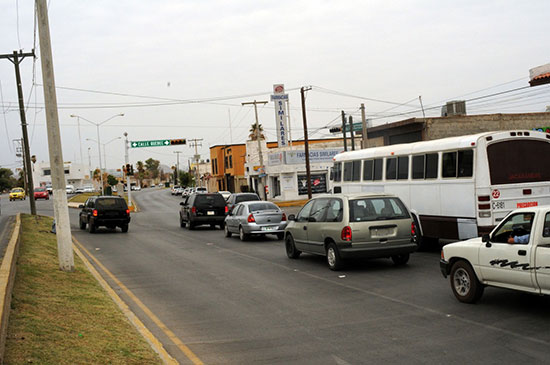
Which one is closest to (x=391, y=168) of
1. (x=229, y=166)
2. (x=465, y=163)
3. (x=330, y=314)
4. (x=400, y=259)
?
(x=465, y=163)

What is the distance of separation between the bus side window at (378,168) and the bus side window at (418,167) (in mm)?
1796

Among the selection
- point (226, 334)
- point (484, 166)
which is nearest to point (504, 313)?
point (226, 334)

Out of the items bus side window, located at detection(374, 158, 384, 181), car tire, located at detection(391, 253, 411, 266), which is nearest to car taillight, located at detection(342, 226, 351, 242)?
car tire, located at detection(391, 253, 411, 266)

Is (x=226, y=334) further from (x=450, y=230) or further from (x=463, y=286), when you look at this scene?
(x=450, y=230)

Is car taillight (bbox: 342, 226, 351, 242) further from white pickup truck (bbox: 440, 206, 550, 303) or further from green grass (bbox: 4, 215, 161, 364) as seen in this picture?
green grass (bbox: 4, 215, 161, 364)

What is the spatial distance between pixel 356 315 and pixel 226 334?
2.11 meters

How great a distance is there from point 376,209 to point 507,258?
17.1ft

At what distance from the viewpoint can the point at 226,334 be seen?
8.26 metres

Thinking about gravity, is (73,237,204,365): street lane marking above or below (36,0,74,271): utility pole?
below

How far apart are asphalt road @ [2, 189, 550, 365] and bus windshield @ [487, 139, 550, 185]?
108 inches

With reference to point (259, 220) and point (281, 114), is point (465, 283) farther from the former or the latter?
point (281, 114)

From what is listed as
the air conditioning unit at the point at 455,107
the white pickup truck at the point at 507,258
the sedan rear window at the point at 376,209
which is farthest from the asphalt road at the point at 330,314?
the air conditioning unit at the point at 455,107

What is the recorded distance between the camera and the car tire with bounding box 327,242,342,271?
13.6 m

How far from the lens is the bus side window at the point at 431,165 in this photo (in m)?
16.1
